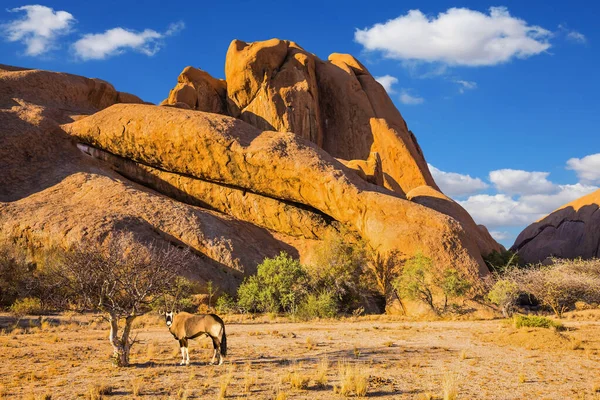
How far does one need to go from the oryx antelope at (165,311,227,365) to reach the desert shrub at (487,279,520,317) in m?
19.3

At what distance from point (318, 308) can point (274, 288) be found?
123 inches

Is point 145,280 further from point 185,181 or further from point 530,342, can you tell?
point 185,181

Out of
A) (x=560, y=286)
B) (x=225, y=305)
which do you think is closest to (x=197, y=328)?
(x=225, y=305)

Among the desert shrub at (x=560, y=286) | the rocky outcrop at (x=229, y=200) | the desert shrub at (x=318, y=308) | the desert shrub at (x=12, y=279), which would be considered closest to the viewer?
the desert shrub at (x=318, y=308)

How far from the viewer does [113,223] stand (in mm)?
31469

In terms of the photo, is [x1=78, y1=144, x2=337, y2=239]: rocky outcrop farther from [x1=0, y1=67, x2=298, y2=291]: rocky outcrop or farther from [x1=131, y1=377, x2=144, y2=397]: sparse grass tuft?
[x1=131, y1=377, x2=144, y2=397]: sparse grass tuft

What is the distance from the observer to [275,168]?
35.9 metres

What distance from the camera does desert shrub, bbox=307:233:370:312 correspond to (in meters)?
30.9

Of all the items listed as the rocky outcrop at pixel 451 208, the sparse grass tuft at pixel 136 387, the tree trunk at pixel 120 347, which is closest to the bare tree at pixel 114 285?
the tree trunk at pixel 120 347

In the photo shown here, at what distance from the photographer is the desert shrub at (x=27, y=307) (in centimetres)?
2492

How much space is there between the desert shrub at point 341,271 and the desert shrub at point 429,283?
2796 millimetres

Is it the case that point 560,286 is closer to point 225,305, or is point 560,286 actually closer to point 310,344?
point 310,344

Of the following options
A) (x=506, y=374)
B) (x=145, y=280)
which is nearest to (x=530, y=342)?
(x=506, y=374)

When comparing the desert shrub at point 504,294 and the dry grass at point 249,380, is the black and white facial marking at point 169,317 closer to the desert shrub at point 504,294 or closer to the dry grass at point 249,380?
the dry grass at point 249,380
